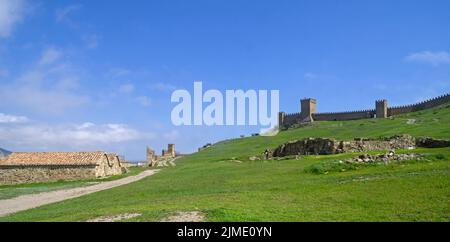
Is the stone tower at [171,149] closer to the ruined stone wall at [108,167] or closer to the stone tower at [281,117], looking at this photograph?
the ruined stone wall at [108,167]

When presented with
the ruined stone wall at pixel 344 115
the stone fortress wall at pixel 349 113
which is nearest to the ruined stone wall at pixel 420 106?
the stone fortress wall at pixel 349 113

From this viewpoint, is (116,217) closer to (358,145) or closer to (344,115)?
(358,145)

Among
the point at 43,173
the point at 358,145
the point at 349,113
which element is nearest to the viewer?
the point at 358,145

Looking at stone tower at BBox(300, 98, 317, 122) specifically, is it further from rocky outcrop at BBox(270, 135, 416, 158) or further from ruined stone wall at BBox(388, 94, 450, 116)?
rocky outcrop at BBox(270, 135, 416, 158)

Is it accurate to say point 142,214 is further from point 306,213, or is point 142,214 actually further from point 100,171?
point 100,171

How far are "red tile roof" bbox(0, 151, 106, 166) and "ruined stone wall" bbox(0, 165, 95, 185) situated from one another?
0.52m

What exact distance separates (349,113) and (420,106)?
19343mm

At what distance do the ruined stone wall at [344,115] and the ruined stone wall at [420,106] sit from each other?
5.50 metres

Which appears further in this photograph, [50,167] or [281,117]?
[281,117]

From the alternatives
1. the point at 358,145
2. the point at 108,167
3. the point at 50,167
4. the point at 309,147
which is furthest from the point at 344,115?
the point at 50,167

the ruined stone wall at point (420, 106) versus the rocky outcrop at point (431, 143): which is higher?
the ruined stone wall at point (420, 106)

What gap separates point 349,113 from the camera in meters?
128

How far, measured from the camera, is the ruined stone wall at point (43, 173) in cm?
5269
